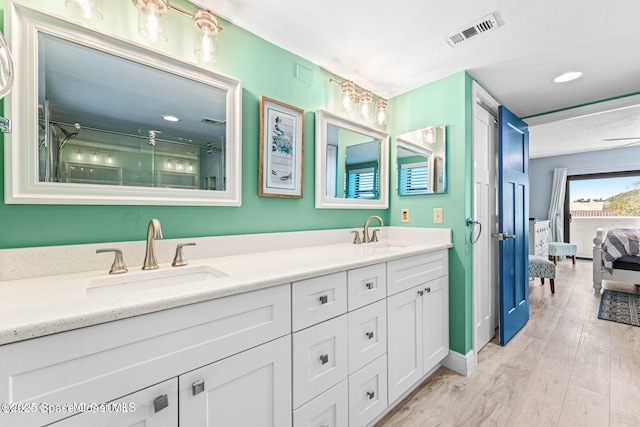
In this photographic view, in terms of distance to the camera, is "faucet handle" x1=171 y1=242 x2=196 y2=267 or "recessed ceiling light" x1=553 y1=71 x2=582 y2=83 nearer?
"faucet handle" x1=171 y1=242 x2=196 y2=267

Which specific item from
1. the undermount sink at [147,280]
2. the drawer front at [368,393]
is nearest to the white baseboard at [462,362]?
the drawer front at [368,393]

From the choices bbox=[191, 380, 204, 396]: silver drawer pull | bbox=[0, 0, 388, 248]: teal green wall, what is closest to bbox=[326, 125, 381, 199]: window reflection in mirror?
bbox=[0, 0, 388, 248]: teal green wall

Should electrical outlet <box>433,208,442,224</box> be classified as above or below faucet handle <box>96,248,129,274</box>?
above

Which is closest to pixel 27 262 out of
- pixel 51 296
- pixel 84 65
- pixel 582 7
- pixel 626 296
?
pixel 51 296

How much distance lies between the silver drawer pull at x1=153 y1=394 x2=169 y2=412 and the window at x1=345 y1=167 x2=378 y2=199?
1.63m

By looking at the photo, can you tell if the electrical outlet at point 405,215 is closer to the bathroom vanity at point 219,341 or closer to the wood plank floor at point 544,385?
the bathroom vanity at point 219,341

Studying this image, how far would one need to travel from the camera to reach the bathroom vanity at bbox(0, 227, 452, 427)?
2.05 feet

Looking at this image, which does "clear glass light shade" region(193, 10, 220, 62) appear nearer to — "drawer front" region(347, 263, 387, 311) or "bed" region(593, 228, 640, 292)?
"drawer front" region(347, 263, 387, 311)

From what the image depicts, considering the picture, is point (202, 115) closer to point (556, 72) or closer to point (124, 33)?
point (124, 33)

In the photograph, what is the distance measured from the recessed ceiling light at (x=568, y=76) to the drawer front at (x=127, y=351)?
2602mm

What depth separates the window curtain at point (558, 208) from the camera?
592 centimetres

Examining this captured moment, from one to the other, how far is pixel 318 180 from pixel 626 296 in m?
4.50

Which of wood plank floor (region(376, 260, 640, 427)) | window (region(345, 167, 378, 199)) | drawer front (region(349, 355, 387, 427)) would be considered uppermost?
window (region(345, 167, 378, 199))

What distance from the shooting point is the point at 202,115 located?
54.7 inches
